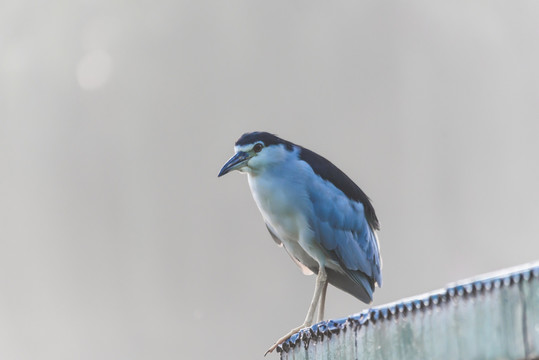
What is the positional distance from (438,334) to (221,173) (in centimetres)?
467

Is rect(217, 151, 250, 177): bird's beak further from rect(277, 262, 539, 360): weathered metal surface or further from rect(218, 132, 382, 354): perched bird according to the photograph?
rect(277, 262, 539, 360): weathered metal surface

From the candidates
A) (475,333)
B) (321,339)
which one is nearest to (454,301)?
(475,333)

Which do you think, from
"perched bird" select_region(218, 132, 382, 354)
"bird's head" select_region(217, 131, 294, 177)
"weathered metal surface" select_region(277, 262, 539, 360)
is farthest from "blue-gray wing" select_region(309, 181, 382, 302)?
"weathered metal surface" select_region(277, 262, 539, 360)

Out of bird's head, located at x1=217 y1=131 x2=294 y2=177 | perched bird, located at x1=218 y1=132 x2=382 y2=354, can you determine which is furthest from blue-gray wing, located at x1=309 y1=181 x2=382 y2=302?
bird's head, located at x1=217 y1=131 x2=294 y2=177

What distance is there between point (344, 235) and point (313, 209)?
18.3 inches

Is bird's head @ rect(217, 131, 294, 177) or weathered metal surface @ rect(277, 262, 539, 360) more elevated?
bird's head @ rect(217, 131, 294, 177)

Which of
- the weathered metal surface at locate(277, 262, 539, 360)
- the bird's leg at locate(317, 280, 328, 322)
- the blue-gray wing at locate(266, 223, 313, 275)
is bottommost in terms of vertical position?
the weathered metal surface at locate(277, 262, 539, 360)

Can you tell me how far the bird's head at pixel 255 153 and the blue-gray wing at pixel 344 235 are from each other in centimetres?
57

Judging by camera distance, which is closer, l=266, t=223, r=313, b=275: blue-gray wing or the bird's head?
the bird's head

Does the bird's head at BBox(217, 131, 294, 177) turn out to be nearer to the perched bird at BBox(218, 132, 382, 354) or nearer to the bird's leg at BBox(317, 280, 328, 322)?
the perched bird at BBox(218, 132, 382, 354)

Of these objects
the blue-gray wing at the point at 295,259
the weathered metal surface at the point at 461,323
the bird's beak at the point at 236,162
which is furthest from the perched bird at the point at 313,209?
the weathered metal surface at the point at 461,323

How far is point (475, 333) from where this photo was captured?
5906 millimetres

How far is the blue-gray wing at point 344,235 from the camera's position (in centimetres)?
1036

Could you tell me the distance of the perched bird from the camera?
10352 mm
